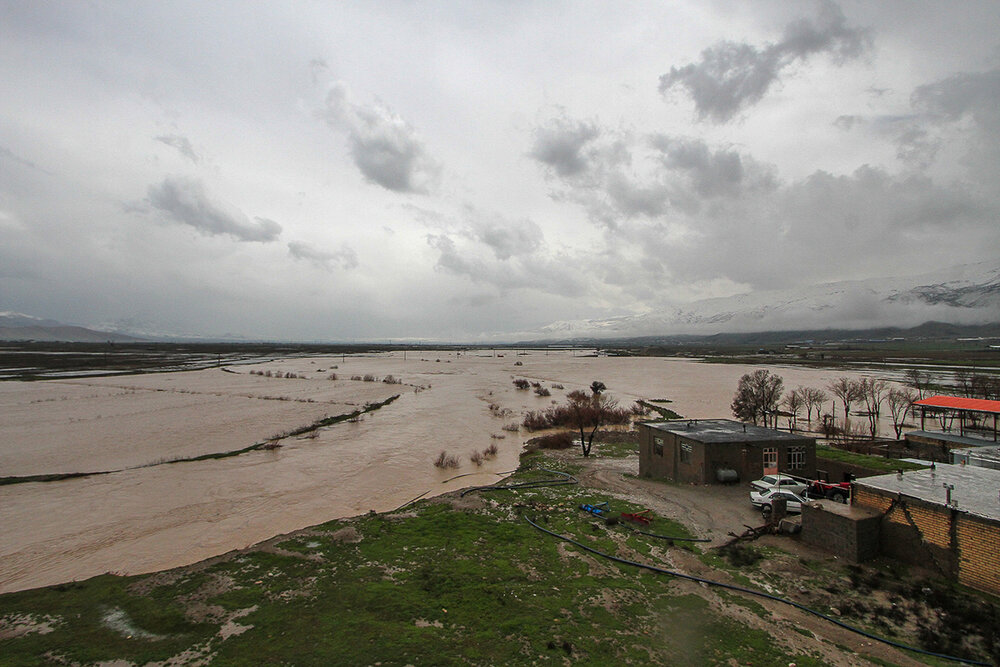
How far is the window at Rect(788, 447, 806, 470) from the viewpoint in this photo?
21.4 metres

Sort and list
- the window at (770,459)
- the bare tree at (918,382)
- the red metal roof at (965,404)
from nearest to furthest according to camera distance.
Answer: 1. the window at (770,459)
2. the red metal roof at (965,404)
3. the bare tree at (918,382)

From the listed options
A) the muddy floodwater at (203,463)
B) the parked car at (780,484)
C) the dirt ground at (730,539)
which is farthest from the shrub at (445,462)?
the parked car at (780,484)

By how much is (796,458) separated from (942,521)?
933 centimetres

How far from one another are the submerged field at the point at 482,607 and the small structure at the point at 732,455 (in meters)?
5.54

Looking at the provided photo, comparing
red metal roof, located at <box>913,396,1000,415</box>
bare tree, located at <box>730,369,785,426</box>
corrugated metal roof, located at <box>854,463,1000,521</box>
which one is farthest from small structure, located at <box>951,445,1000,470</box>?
bare tree, located at <box>730,369,785,426</box>

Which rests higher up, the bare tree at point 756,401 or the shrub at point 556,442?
the bare tree at point 756,401

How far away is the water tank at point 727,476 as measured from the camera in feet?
67.8

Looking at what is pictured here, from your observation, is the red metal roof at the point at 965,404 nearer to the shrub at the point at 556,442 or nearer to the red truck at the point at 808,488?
the red truck at the point at 808,488

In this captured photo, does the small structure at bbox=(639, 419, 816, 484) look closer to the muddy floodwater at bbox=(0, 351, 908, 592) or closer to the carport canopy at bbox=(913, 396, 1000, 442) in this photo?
the carport canopy at bbox=(913, 396, 1000, 442)

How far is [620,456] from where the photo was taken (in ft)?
96.8

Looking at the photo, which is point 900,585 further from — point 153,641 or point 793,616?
point 153,641

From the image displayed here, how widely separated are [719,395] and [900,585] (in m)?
51.1

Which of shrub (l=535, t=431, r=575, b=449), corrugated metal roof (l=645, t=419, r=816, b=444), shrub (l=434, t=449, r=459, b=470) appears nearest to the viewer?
corrugated metal roof (l=645, t=419, r=816, b=444)

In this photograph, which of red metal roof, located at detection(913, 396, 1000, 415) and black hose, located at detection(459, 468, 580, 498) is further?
red metal roof, located at detection(913, 396, 1000, 415)
